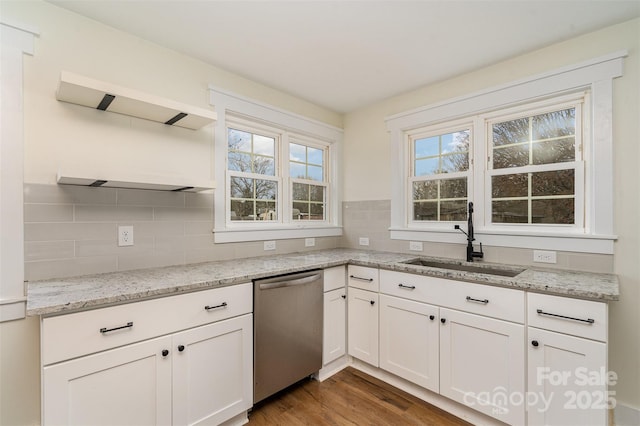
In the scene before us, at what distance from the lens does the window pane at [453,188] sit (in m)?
2.55

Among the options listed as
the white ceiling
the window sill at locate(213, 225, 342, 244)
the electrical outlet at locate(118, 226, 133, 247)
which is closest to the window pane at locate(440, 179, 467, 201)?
the white ceiling

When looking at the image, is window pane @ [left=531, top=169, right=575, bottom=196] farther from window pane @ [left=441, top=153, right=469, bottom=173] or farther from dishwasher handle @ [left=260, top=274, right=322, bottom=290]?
dishwasher handle @ [left=260, top=274, right=322, bottom=290]

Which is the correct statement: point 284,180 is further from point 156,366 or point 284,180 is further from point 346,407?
point 346,407

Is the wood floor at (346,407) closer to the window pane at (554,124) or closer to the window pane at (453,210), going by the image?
the window pane at (453,210)

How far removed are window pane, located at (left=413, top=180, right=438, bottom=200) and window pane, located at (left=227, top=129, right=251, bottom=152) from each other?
5.38 ft

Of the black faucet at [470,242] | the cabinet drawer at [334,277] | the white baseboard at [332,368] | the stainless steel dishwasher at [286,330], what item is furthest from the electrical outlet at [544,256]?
the white baseboard at [332,368]

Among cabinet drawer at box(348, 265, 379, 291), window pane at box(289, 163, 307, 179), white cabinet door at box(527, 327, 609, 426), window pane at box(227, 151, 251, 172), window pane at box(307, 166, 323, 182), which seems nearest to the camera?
white cabinet door at box(527, 327, 609, 426)

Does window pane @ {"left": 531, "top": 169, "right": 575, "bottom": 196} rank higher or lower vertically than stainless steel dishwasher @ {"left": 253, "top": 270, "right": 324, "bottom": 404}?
higher

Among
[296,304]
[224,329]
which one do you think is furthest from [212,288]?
[296,304]

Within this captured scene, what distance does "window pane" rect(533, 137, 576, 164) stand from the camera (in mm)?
2053

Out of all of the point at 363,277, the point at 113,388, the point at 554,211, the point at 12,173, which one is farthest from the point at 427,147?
the point at 12,173

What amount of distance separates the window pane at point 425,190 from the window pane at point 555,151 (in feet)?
2.57

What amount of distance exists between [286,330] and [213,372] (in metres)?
0.53

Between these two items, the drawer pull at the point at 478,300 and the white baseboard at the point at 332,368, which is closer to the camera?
the drawer pull at the point at 478,300
